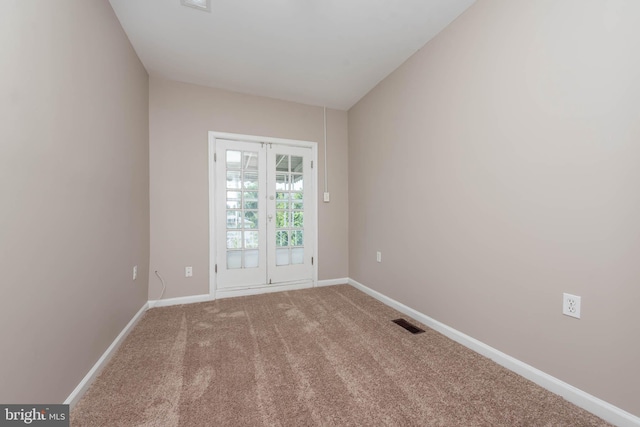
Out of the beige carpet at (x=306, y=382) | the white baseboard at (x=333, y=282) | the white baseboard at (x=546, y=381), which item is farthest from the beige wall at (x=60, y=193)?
the white baseboard at (x=546, y=381)

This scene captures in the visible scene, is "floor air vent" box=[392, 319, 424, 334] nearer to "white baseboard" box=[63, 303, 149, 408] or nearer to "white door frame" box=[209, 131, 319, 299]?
"white door frame" box=[209, 131, 319, 299]

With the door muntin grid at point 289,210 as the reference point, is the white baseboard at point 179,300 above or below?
below

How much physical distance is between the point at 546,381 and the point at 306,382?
4.56 ft

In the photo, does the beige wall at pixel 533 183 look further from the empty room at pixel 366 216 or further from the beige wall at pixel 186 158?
the beige wall at pixel 186 158

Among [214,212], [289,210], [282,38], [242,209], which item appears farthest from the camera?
[289,210]

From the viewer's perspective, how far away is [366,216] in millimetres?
3209

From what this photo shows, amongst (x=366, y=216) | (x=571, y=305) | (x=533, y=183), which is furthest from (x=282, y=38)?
(x=571, y=305)

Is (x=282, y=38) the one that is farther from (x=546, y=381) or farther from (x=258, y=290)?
(x=546, y=381)

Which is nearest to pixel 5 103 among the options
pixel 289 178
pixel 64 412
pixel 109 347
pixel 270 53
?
pixel 64 412

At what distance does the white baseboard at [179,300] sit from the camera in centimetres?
273

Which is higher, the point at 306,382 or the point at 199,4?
the point at 199,4

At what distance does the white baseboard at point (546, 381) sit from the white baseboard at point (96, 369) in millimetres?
2457

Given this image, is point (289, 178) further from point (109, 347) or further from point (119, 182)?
point (109, 347)

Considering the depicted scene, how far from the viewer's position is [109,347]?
5.77 ft
